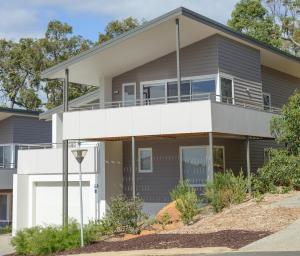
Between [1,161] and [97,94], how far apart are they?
9.89 m

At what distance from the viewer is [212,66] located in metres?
24.7

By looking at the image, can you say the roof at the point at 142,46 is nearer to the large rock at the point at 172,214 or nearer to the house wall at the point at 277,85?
the house wall at the point at 277,85

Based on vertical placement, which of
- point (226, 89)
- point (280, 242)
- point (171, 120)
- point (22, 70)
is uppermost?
point (22, 70)

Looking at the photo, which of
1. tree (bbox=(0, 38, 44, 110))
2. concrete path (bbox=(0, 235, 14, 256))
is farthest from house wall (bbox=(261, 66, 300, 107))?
tree (bbox=(0, 38, 44, 110))

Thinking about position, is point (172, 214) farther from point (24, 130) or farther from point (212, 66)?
point (24, 130)

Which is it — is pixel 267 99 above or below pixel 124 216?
A: above

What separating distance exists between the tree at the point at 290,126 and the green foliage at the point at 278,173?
2.08 ft

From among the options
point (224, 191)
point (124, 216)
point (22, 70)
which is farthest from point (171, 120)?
point (22, 70)

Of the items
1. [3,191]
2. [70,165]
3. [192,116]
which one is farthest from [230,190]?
[3,191]

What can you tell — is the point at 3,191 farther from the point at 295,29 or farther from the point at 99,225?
the point at 295,29

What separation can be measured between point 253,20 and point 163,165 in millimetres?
24120

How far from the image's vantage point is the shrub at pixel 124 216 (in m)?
20.0

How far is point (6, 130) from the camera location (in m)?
36.0

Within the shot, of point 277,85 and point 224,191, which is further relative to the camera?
point 277,85
